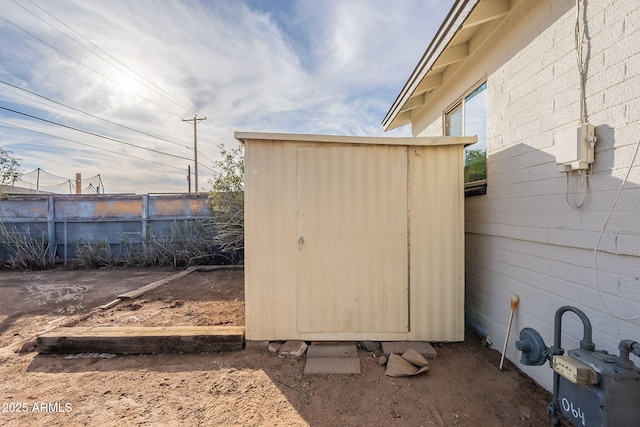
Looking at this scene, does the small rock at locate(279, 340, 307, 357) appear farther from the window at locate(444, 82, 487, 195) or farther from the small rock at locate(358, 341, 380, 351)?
the window at locate(444, 82, 487, 195)

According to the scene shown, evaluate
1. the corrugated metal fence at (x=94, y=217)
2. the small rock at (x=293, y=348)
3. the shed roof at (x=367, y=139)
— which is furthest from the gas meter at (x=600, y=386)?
the corrugated metal fence at (x=94, y=217)

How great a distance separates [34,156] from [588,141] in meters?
17.9

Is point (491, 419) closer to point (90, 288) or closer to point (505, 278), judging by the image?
point (505, 278)

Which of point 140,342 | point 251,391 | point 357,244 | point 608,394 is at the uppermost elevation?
point 357,244

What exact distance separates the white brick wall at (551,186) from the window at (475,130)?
0.56 ft

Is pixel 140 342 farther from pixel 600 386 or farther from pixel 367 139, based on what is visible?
pixel 600 386

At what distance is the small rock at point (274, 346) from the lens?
274 centimetres

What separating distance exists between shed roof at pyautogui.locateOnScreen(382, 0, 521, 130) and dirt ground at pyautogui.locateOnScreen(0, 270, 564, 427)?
3.21 metres

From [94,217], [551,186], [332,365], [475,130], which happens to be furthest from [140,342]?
[94,217]

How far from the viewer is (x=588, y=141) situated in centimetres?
171

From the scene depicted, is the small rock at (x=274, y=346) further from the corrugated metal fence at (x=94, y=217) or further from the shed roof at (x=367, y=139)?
the corrugated metal fence at (x=94, y=217)

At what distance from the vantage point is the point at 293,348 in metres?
2.71

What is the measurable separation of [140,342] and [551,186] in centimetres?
399

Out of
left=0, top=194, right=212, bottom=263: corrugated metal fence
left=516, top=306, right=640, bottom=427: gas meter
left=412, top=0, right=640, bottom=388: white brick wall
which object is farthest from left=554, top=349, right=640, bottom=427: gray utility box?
left=0, top=194, right=212, bottom=263: corrugated metal fence
